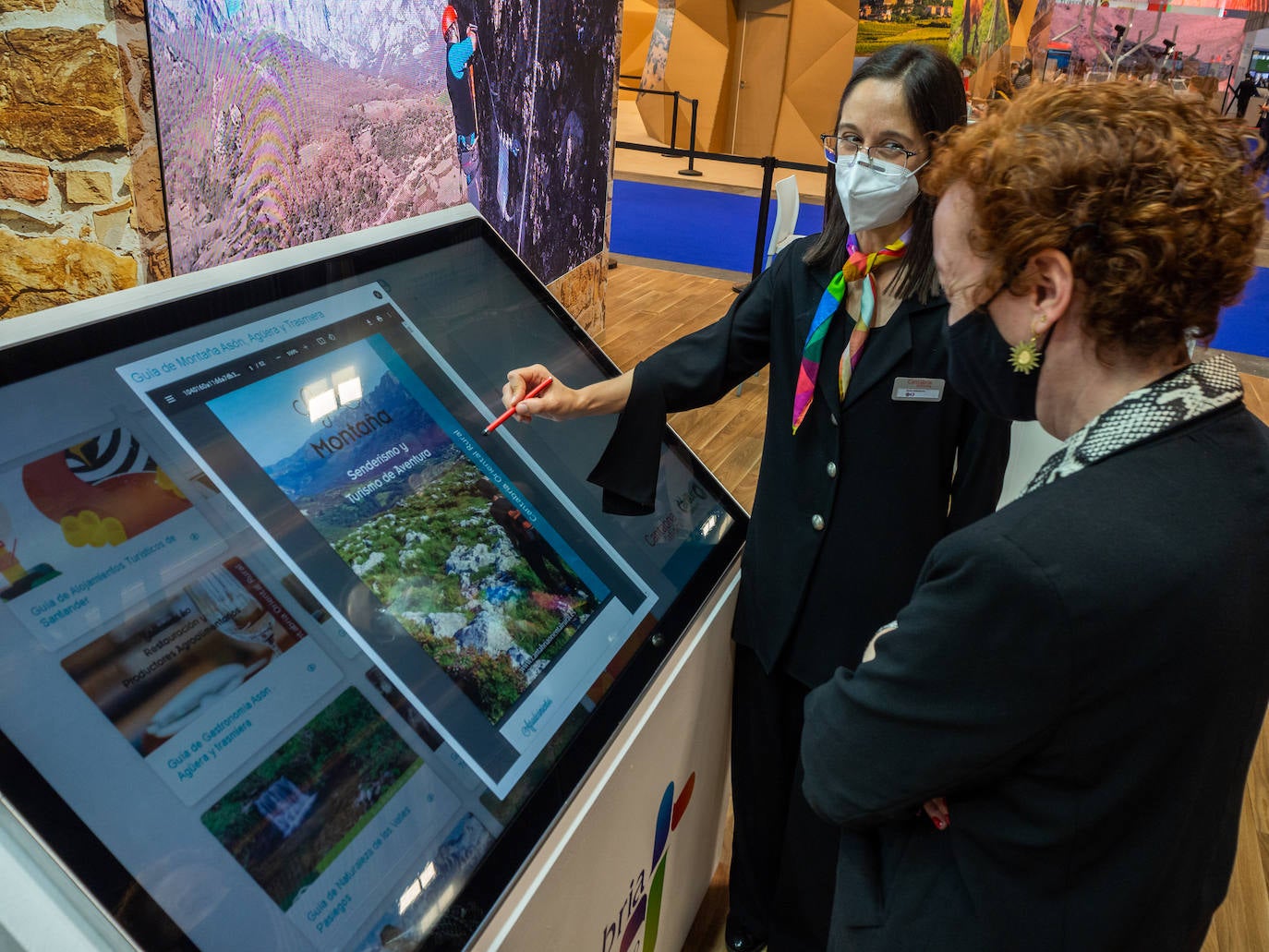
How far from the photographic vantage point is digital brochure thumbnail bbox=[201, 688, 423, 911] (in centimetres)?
77

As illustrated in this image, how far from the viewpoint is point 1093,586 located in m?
0.72

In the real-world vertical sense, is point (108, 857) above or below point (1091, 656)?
above

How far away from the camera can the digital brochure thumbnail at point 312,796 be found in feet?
2.51

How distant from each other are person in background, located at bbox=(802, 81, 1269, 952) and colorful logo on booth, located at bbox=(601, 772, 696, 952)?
0.51 m

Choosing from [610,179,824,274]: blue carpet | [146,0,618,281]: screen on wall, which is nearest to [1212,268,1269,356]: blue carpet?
[610,179,824,274]: blue carpet

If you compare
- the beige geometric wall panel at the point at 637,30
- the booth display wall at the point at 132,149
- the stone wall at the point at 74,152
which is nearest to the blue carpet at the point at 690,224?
the beige geometric wall panel at the point at 637,30

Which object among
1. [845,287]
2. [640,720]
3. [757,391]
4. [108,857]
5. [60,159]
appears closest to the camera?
[108,857]

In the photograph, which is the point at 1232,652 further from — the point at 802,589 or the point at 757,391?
the point at 757,391

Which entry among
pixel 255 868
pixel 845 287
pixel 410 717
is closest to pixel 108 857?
pixel 255 868

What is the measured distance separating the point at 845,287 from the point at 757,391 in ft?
13.1

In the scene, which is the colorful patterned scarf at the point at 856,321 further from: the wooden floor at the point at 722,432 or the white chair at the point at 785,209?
the white chair at the point at 785,209

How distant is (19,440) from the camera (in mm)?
759

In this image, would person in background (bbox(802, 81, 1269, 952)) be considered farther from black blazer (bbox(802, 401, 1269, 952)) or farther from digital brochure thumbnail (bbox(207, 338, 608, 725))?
digital brochure thumbnail (bbox(207, 338, 608, 725))

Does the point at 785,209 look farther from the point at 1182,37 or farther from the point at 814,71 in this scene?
the point at 1182,37
